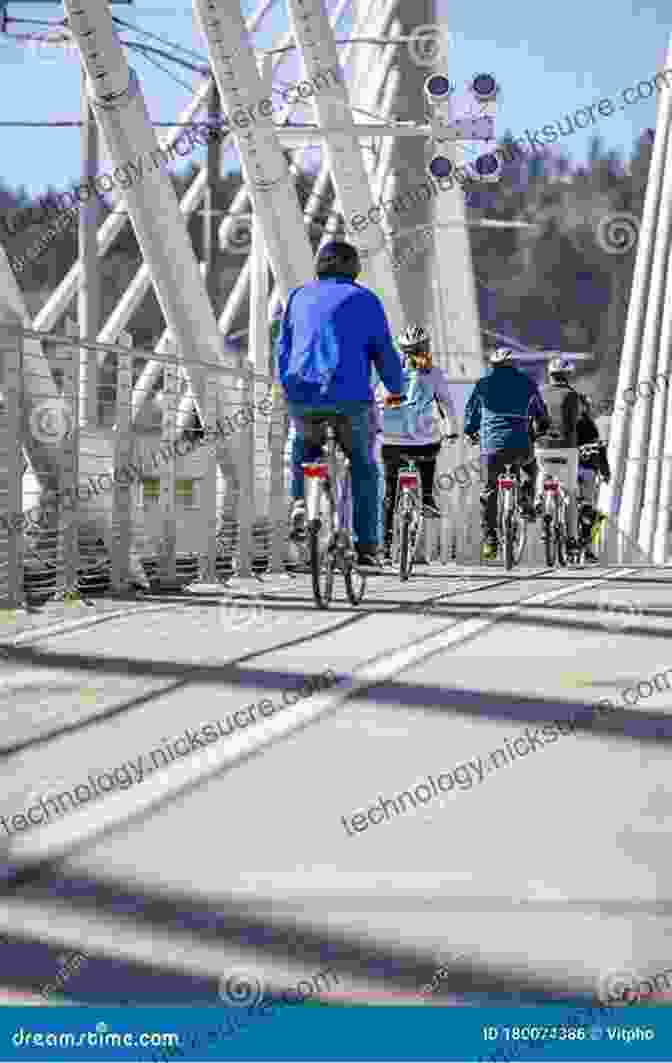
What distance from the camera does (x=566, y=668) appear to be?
9.66 m

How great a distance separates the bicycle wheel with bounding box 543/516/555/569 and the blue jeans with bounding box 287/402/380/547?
26.6ft

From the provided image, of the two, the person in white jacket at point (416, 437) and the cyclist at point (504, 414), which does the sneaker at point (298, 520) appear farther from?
the cyclist at point (504, 414)

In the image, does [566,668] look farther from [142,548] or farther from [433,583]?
[433,583]

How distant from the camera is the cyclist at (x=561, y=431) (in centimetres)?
2131

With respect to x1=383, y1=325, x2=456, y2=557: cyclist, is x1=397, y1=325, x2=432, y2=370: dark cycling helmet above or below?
above

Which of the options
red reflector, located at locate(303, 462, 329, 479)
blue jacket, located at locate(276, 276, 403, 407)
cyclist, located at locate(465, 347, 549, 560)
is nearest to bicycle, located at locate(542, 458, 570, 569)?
cyclist, located at locate(465, 347, 549, 560)

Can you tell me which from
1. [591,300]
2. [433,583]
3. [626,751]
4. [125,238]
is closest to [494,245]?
[591,300]

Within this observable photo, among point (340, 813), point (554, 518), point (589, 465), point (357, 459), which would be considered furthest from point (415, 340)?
point (340, 813)

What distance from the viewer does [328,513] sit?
43.2 ft

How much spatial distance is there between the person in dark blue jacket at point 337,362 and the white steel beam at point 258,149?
9.14 metres

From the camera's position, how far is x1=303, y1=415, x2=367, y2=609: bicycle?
1312 centimetres

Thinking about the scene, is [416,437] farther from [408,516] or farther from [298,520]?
[298,520]

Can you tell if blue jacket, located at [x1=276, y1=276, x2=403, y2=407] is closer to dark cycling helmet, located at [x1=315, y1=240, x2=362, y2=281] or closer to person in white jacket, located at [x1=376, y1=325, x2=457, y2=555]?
dark cycling helmet, located at [x1=315, y1=240, x2=362, y2=281]

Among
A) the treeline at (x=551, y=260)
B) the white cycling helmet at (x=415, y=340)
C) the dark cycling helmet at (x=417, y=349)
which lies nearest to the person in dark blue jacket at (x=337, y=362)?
the dark cycling helmet at (x=417, y=349)
